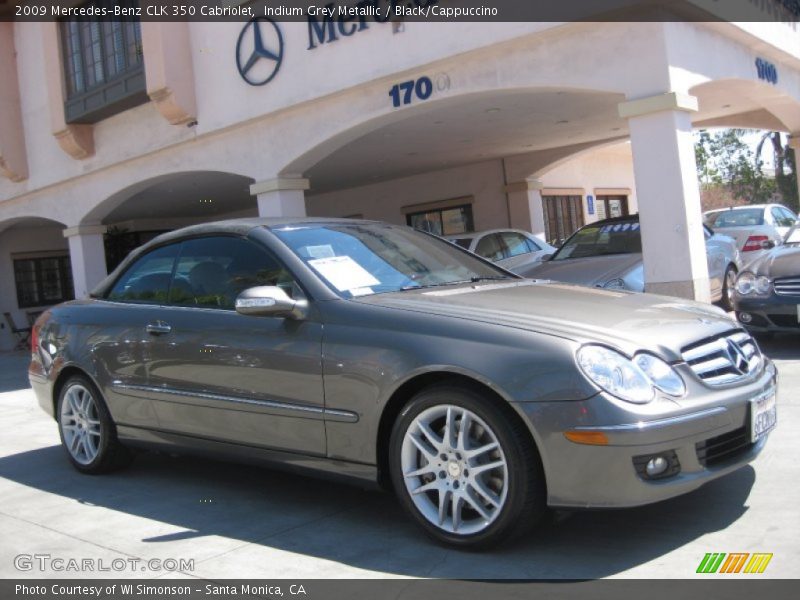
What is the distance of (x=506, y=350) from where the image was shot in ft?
11.9

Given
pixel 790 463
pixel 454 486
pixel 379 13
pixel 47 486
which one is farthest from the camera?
pixel 379 13

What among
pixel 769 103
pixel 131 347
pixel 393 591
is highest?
pixel 769 103

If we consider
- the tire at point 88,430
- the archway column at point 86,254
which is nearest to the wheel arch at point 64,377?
the tire at point 88,430

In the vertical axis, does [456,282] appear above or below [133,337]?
above

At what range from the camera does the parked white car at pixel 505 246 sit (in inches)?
503

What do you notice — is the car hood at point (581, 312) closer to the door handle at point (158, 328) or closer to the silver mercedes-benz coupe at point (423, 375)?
the silver mercedes-benz coupe at point (423, 375)

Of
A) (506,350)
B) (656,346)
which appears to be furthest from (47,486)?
(656,346)

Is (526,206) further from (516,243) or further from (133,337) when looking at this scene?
(133,337)

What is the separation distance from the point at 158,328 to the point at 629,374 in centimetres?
286

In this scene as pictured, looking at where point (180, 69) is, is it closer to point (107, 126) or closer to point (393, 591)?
point (107, 126)

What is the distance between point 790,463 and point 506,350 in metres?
2.11

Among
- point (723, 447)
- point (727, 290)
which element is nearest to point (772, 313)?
point (727, 290)

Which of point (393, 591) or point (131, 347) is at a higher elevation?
point (131, 347)

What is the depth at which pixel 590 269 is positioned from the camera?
9.55 meters
